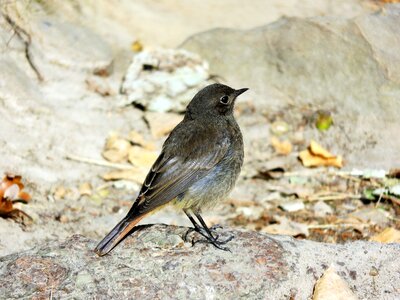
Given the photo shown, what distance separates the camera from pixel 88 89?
28.3 ft

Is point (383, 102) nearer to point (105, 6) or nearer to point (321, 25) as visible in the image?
point (321, 25)

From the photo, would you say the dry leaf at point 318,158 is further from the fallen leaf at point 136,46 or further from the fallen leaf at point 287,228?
the fallen leaf at point 136,46

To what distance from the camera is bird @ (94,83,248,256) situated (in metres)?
5.48

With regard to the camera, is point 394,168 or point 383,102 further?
point 383,102

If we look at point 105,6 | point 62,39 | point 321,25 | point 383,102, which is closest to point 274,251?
point 383,102

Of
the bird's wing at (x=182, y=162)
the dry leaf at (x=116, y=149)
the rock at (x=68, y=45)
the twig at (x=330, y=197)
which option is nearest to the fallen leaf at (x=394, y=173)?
the twig at (x=330, y=197)

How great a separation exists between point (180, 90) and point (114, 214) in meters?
2.23

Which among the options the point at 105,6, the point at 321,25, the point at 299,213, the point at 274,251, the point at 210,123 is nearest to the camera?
the point at 274,251

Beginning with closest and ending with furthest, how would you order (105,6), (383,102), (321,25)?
1. (383,102)
2. (321,25)
3. (105,6)

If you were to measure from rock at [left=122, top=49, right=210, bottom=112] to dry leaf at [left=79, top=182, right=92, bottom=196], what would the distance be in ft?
5.10

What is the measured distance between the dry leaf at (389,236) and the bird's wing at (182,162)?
1522mm

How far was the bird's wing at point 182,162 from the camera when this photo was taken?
5.45 m

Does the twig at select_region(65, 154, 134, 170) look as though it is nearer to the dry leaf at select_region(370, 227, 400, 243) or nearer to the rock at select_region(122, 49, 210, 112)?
the rock at select_region(122, 49, 210, 112)

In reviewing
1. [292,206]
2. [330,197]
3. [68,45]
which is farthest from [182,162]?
[68,45]
